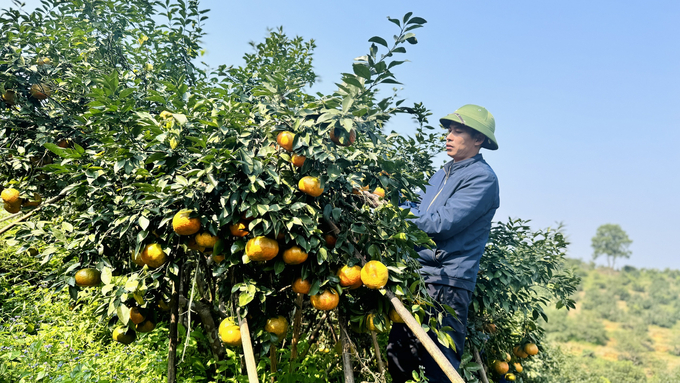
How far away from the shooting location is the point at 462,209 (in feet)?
6.17

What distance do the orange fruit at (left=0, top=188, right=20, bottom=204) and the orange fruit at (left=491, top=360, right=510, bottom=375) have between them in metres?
3.38

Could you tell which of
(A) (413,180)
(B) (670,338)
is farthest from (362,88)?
(B) (670,338)

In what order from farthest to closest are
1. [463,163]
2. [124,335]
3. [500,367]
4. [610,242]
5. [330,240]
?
[610,242] → [500,367] → [463,163] → [124,335] → [330,240]

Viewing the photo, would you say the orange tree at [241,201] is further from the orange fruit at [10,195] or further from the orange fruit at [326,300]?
the orange fruit at [10,195]

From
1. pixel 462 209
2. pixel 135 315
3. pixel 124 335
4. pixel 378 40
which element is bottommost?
pixel 124 335

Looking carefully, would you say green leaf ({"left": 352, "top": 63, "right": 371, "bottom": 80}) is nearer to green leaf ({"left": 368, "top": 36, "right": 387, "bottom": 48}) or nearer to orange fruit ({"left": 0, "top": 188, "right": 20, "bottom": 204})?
green leaf ({"left": 368, "top": 36, "right": 387, "bottom": 48})

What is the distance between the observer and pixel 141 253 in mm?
1498

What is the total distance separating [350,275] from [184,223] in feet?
2.01

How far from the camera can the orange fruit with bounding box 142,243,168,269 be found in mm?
1471

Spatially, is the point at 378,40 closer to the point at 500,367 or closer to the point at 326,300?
the point at 326,300

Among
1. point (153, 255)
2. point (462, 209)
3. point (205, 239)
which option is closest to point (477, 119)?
point (462, 209)

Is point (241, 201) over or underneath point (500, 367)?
over

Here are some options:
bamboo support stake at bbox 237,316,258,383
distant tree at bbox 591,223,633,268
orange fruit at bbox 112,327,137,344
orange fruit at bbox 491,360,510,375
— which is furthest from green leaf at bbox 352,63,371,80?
distant tree at bbox 591,223,633,268

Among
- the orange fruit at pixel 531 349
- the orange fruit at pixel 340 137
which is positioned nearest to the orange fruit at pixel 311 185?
the orange fruit at pixel 340 137
